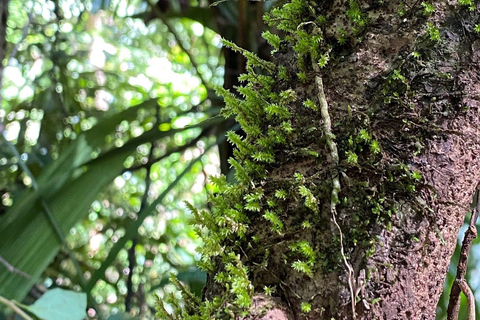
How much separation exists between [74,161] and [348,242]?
1.79 feet

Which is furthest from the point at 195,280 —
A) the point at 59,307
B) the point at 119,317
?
the point at 59,307

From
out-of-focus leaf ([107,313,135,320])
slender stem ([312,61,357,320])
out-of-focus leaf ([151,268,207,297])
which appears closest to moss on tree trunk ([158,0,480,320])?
slender stem ([312,61,357,320])

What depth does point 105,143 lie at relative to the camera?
774 mm

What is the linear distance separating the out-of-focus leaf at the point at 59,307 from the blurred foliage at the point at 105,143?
0.12 meters

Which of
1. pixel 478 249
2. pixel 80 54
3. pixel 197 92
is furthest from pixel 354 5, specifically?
Result: pixel 197 92

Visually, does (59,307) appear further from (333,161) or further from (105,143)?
(105,143)

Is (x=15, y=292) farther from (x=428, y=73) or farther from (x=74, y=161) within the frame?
(x=428, y=73)

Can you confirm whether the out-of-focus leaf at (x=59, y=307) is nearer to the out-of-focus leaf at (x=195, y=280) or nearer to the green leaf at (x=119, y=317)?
the green leaf at (x=119, y=317)

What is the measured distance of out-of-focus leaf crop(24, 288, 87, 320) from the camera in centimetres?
26

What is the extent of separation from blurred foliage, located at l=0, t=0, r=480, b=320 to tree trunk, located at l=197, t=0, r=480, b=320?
0.26 ft

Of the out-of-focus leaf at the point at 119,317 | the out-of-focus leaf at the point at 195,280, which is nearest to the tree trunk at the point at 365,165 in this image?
the out-of-focus leaf at the point at 119,317

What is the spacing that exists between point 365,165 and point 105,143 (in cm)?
60

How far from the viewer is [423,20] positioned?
0.30 m

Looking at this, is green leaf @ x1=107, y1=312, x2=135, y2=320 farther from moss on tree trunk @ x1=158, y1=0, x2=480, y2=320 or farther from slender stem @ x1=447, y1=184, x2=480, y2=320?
slender stem @ x1=447, y1=184, x2=480, y2=320
